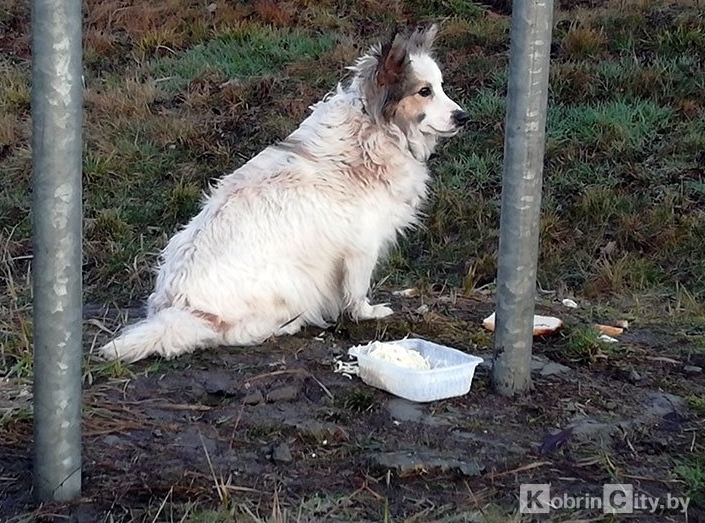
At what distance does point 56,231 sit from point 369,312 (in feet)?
7.93

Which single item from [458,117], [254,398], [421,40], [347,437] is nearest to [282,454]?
[347,437]

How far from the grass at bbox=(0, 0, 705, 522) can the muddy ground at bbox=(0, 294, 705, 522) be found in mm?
185

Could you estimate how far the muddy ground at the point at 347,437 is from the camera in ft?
9.45

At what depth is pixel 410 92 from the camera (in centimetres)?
492

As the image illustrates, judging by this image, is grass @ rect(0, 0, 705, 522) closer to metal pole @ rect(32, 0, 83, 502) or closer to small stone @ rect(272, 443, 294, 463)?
small stone @ rect(272, 443, 294, 463)

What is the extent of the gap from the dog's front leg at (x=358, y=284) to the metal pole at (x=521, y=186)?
4.02 ft

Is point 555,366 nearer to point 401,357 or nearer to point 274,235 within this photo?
point 401,357

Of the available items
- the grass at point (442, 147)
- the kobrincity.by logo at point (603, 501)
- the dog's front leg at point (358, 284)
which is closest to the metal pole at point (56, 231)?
the grass at point (442, 147)

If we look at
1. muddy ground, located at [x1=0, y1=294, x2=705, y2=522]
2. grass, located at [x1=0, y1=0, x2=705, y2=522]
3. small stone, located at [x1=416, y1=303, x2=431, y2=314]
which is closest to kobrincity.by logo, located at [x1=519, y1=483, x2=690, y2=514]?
muddy ground, located at [x1=0, y1=294, x2=705, y2=522]

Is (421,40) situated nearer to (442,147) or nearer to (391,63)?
(391,63)

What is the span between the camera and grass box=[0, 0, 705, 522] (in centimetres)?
614

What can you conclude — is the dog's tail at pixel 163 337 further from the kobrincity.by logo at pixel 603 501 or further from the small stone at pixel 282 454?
the kobrincity.by logo at pixel 603 501

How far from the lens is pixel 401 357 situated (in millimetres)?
3771

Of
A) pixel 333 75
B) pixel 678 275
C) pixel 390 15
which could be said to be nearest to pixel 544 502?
pixel 678 275
